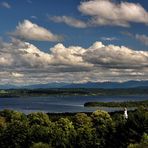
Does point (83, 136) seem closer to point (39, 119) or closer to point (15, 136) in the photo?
point (15, 136)

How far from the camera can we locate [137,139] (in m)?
93.9

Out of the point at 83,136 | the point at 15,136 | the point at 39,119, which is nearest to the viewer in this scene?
the point at 83,136

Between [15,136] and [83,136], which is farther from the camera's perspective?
[15,136]

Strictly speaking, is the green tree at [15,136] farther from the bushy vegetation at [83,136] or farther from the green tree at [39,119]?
the green tree at [39,119]

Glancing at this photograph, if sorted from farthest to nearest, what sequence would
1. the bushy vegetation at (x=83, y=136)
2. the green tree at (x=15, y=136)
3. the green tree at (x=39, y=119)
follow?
the green tree at (x=39, y=119), the green tree at (x=15, y=136), the bushy vegetation at (x=83, y=136)

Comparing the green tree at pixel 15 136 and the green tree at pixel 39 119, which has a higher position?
the green tree at pixel 39 119

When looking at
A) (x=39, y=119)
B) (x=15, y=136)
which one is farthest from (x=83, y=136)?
(x=39, y=119)

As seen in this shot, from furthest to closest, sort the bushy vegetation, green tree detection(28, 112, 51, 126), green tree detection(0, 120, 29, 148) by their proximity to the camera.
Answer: green tree detection(28, 112, 51, 126), green tree detection(0, 120, 29, 148), the bushy vegetation

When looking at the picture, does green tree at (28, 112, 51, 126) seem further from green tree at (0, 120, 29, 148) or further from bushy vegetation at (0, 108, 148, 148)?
bushy vegetation at (0, 108, 148, 148)

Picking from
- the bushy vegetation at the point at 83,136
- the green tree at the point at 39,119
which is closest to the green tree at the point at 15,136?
the bushy vegetation at the point at 83,136

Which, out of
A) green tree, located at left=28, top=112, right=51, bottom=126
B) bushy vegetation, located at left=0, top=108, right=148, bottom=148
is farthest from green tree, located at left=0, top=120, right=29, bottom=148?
green tree, located at left=28, top=112, right=51, bottom=126

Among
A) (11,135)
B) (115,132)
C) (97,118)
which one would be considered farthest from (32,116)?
(115,132)

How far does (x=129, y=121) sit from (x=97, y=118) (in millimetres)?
43577

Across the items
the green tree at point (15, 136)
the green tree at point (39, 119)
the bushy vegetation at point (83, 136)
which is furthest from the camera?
the green tree at point (39, 119)
